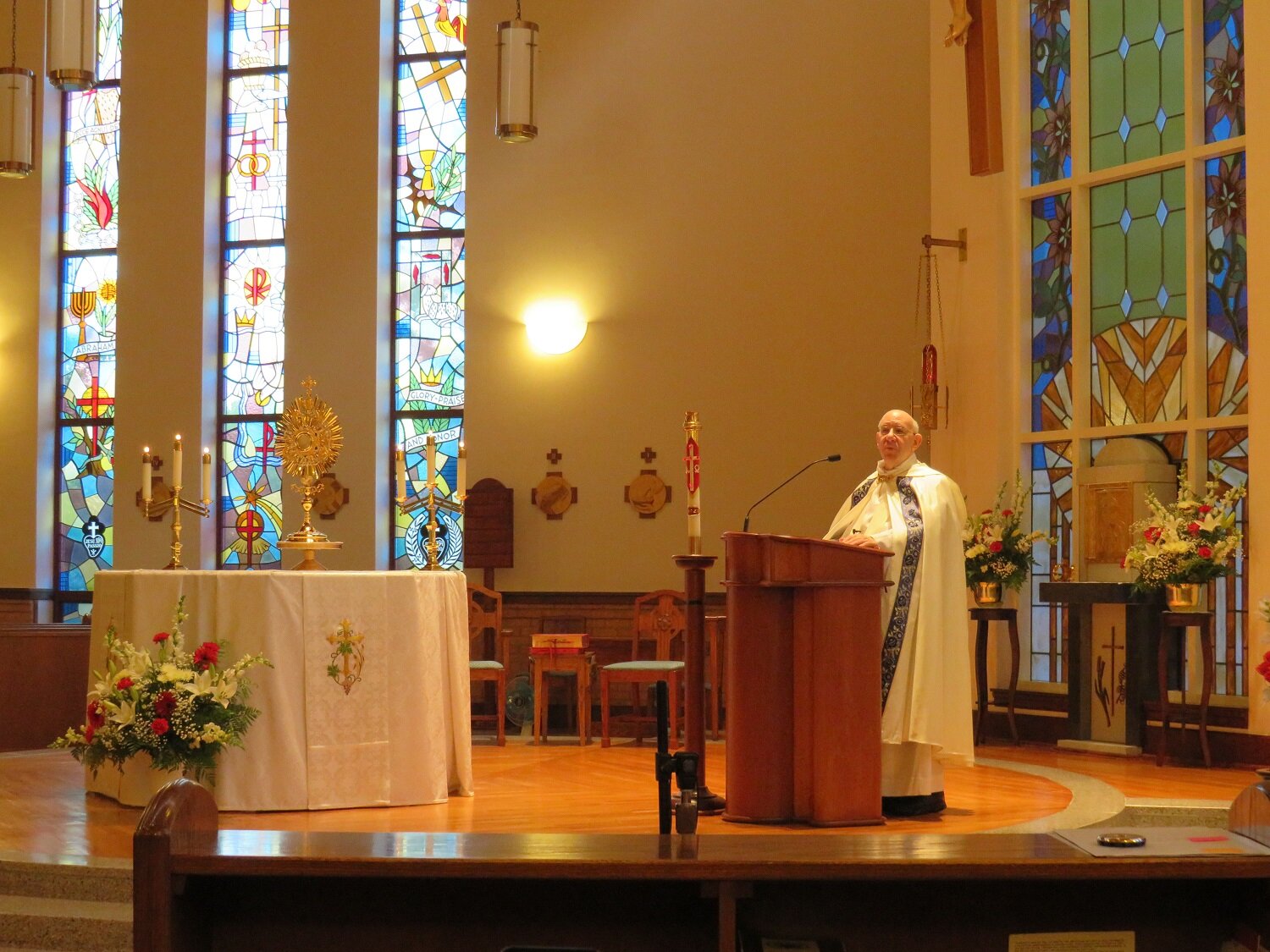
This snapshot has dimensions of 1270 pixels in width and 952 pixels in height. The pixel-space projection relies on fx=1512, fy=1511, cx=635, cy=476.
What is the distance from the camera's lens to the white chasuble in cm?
537

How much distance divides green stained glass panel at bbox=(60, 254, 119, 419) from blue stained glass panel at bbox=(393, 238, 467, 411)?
223cm

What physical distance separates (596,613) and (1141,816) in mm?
4553

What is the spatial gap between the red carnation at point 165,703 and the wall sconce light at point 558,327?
5169 millimetres

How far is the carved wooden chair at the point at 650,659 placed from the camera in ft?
26.3

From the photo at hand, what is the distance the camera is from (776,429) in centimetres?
955

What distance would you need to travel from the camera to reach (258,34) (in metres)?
11.0

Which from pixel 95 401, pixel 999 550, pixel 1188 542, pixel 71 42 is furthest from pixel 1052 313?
pixel 95 401

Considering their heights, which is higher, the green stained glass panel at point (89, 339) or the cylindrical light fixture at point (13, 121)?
the cylindrical light fixture at point (13, 121)

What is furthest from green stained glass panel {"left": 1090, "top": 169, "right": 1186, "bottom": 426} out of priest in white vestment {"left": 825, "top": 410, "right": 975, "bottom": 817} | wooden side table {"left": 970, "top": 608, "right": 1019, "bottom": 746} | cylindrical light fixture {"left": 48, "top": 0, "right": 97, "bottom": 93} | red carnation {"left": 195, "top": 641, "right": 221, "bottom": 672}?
cylindrical light fixture {"left": 48, "top": 0, "right": 97, "bottom": 93}

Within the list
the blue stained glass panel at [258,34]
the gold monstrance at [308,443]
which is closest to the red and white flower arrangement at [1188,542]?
the gold monstrance at [308,443]

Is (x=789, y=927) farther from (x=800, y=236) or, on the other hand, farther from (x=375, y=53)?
(x=375, y=53)

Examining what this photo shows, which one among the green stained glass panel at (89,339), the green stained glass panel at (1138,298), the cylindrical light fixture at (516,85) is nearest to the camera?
the cylindrical light fixture at (516,85)

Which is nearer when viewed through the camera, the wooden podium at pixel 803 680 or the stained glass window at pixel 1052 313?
the wooden podium at pixel 803 680

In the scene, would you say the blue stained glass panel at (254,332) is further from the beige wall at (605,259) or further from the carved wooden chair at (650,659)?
the carved wooden chair at (650,659)
